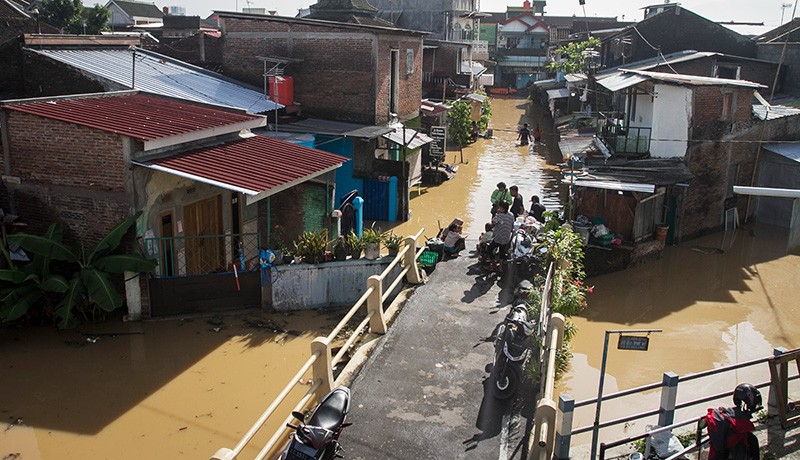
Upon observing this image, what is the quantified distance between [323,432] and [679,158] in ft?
56.9

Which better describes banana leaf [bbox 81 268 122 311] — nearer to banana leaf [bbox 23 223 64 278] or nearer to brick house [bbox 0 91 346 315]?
banana leaf [bbox 23 223 64 278]

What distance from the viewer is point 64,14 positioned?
130 ft

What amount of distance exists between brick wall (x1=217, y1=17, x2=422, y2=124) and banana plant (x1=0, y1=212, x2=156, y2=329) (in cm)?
1101

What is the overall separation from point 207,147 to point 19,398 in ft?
20.3

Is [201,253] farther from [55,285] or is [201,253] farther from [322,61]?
[322,61]

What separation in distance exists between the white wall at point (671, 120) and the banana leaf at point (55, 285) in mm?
17396

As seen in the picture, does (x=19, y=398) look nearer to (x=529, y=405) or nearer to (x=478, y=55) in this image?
(x=529, y=405)

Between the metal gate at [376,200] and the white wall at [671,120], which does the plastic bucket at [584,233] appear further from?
the metal gate at [376,200]

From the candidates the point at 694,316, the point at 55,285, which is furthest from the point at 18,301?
the point at 694,316

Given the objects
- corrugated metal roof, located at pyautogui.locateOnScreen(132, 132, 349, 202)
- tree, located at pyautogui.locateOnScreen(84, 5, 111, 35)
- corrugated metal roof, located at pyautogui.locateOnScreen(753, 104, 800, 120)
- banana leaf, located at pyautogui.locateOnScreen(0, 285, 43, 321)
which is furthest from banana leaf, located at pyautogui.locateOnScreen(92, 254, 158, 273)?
tree, located at pyautogui.locateOnScreen(84, 5, 111, 35)

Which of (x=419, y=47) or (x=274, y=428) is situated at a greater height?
(x=419, y=47)

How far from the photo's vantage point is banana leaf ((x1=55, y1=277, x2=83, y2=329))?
1250 cm

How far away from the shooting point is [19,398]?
10930 mm

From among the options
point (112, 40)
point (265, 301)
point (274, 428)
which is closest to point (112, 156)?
point (265, 301)
